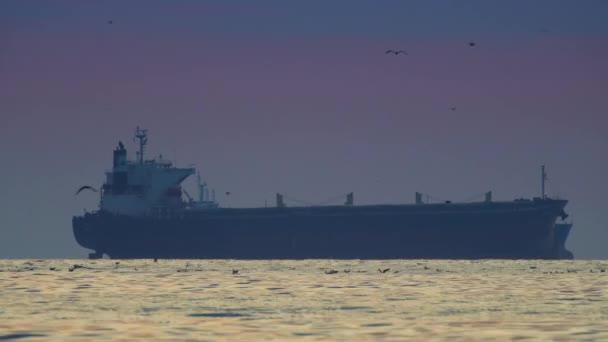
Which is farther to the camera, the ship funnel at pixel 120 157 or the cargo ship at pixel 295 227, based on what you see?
the ship funnel at pixel 120 157

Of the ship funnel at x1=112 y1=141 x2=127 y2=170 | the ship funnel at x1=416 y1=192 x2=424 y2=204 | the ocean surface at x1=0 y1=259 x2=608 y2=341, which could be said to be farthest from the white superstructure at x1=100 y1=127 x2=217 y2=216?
the ocean surface at x1=0 y1=259 x2=608 y2=341

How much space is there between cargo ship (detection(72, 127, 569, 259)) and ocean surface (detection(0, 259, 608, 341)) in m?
93.9

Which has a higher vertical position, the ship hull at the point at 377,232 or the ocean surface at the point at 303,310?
the ship hull at the point at 377,232

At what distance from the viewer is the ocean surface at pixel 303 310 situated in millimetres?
19484

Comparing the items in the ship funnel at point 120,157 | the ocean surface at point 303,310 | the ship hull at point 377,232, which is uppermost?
the ship funnel at point 120,157

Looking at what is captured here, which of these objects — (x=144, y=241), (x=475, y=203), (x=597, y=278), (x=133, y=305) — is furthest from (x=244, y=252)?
(x=133, y=305)

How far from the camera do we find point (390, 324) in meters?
21.0

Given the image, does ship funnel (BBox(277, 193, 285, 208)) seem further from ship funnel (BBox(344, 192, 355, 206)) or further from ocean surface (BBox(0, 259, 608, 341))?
ocean surface (BBox(0, 259, 608, 341))

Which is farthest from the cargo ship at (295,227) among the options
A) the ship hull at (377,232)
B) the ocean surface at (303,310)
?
the ocean surface at (303,310)

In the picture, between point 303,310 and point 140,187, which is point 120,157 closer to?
point 140,187

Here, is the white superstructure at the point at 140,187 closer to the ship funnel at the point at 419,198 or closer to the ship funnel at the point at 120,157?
the ship funnel at the point at 120,157

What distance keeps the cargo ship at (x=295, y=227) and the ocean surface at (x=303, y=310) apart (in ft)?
308

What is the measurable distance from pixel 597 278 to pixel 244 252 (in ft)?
332

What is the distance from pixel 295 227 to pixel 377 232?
9.49 metres
